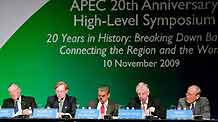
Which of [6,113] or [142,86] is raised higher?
[142,86]

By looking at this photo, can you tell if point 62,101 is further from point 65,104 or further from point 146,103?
point 146,103

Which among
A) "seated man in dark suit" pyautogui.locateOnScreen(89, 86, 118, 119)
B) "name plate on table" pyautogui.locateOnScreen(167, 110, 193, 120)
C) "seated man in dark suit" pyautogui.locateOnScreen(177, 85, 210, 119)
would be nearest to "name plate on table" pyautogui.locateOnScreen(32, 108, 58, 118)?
"seated man in dark suit" pyautogui.locateOnScreen(89, 86, 118, 119)

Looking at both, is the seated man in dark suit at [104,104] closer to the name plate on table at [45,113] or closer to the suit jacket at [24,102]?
the suit jacket at [24,102]

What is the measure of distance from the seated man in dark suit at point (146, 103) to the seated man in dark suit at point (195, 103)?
407mm

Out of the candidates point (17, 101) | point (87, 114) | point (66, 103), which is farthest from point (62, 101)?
point (87, 114)

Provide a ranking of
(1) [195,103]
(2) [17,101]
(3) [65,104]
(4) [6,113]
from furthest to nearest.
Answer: (2) [17,101], (3) [65,104], (1) [195,103], (4) [6,113]

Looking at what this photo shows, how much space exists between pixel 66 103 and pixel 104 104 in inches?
20.7

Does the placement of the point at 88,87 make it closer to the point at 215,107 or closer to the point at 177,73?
the point at 177,73

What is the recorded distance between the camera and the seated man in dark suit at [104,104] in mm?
6535

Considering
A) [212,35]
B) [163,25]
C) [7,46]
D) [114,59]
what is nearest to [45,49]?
[7,46]

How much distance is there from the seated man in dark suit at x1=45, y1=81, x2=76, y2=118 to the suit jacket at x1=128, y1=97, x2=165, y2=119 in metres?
0.81

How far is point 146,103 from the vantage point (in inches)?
260

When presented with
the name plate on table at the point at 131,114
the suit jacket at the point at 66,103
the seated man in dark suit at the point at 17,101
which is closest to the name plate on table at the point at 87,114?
the name plate on table at the point at 131,114

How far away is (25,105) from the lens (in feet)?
22.6
